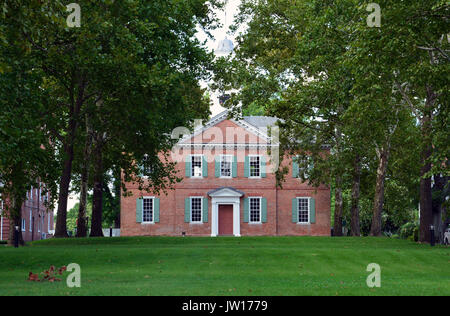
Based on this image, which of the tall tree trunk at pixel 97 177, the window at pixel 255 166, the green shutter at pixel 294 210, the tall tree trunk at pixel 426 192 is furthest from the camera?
the window at pixel 255 166

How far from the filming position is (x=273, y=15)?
4250 centimetres

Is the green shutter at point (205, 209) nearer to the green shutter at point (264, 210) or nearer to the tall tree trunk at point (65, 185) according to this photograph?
the green shutter at point (264, 210)

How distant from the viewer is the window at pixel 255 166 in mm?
58031

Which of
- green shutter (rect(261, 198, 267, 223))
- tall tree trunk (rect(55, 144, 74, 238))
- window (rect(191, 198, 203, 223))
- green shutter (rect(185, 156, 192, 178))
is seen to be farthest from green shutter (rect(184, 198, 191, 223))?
tall tree trunk (rect(55, 144, 74, 238))

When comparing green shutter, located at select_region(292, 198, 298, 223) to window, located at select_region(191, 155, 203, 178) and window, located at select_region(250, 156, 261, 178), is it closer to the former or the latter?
window, located at select_region(250, 156, 261, 178)

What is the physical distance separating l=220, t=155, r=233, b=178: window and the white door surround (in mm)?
1420

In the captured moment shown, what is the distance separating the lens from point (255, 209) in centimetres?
5750

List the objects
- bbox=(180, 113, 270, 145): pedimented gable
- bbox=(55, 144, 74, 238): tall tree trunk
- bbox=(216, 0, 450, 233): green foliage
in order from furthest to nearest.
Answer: bbox=(180, 113, 270, 145): pedimented gable → bbox=(55, 144, 74, 238): tall tree trunk → bbox=(216, 0, 450, 233): green foliage

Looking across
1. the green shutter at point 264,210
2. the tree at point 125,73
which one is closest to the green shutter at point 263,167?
the green shutter at point 264,210

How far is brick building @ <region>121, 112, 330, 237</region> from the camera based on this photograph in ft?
187

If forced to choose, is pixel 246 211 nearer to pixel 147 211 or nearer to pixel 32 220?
pixel 147 211

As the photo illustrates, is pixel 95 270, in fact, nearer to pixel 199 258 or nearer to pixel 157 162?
pixel 199 258

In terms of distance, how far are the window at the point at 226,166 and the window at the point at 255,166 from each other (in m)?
1.77
